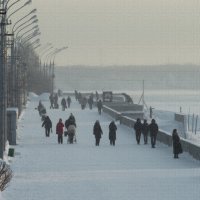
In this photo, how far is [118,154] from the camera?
108 ft

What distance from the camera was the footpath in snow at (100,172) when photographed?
21047mm

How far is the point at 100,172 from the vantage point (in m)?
26.2

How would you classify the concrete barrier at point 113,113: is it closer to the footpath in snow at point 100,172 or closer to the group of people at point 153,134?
the footpath in snow at point 100,172

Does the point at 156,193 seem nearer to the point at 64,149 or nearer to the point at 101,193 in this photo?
the point at 101,193

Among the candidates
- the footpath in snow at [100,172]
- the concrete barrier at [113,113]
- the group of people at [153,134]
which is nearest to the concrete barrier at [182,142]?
the footpath in snow at [100,172]

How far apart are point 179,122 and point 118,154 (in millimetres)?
35953

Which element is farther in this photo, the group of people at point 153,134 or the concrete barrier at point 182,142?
the group of people at point 153,134

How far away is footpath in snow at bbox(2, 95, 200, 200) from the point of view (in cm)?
2105

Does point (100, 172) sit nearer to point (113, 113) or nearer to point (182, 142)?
point (182, 142)

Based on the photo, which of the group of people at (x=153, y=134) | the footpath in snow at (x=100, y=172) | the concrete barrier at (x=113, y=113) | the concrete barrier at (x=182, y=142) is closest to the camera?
the footpath in snow at (x=100, y=172)

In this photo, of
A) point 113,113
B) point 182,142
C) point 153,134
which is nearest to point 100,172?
point 182,142

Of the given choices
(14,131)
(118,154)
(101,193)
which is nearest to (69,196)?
(101,193)

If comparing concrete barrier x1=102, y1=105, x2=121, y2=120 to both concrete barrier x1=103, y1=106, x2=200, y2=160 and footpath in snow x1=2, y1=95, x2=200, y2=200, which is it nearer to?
concrete barrier x1=103, y1=106, x2=200, y2=160

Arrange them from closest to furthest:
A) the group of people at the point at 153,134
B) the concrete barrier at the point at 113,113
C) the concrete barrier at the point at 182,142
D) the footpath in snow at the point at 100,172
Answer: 1. the footpath in snow at the point at 100,172
2. the concrete barrier at the point at 182,142
3. the group of people at the point at 153,134
4. the concrete barrier at the point at 113,113
